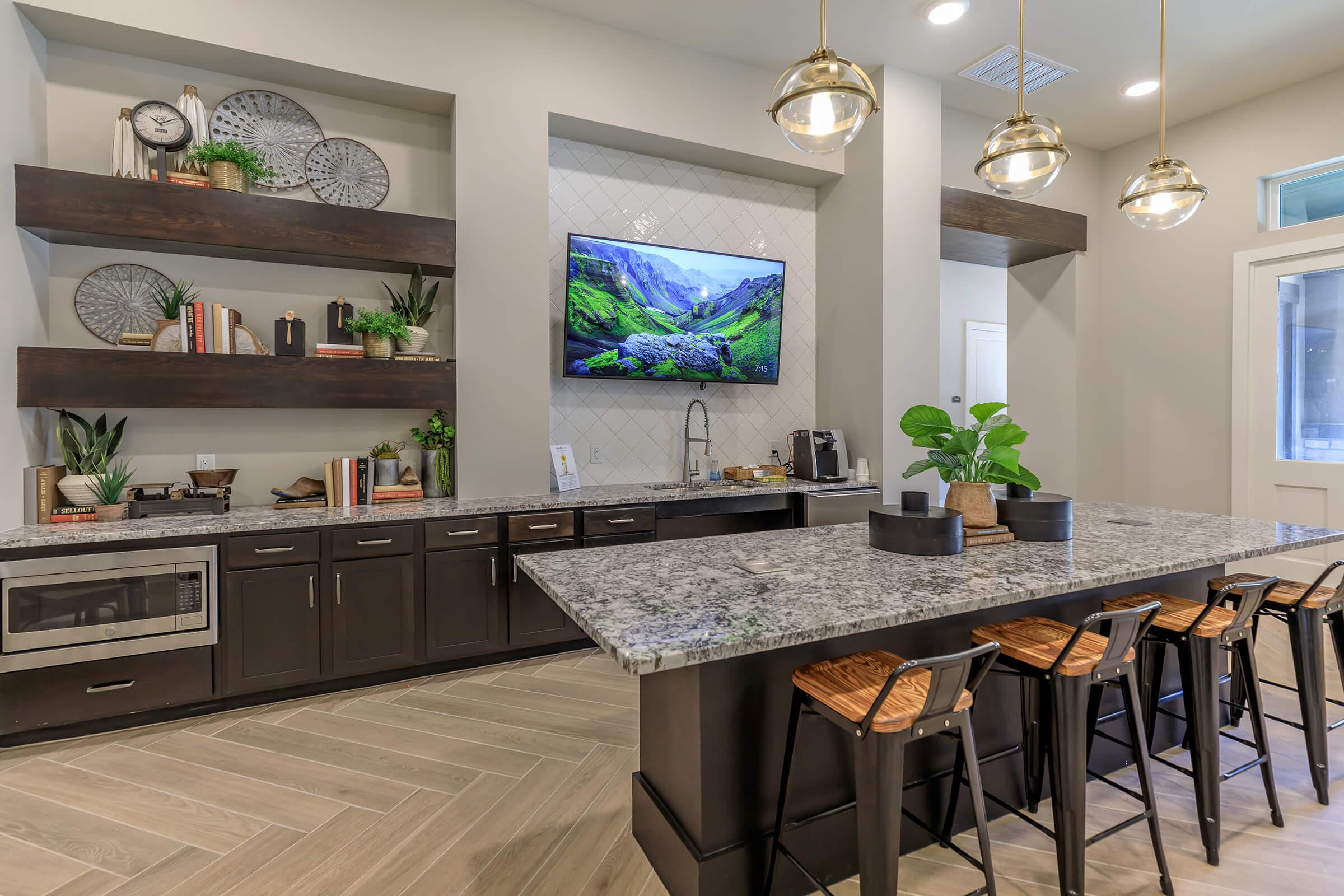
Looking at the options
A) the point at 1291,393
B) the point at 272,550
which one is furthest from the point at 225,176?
the point at 1291,393

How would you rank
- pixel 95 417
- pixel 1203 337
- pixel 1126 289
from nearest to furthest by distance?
pixel 95 417
pixel 1203 337
pixel 1126 289

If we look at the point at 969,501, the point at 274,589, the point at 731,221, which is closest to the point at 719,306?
the point at 731,221

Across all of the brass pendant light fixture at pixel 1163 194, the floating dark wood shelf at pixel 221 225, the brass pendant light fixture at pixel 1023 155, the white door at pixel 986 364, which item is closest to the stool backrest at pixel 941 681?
the brass pendant light fixture at pixel 1023 155

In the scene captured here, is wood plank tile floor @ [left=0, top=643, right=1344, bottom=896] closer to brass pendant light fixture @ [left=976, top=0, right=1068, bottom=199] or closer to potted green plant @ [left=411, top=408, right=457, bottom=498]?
potted green plant @ [left=411, top=408, right=457, bottom=498]

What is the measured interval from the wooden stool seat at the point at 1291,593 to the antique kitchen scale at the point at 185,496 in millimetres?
4028

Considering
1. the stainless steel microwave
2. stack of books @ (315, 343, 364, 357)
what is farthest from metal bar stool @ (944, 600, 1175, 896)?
stack of books @ (315, 343, 364, 357)

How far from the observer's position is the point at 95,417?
10.1ft

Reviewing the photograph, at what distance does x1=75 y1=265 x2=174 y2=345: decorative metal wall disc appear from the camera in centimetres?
305

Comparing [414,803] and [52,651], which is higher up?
[52,651]

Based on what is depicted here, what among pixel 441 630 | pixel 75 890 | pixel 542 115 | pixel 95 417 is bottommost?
pixel 75 890

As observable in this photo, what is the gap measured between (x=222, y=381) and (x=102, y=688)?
52.9 inches

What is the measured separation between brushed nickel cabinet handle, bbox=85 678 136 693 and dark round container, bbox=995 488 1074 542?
11.3 ft

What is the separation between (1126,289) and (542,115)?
192 inches

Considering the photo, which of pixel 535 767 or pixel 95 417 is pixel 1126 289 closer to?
pixel 535 767
